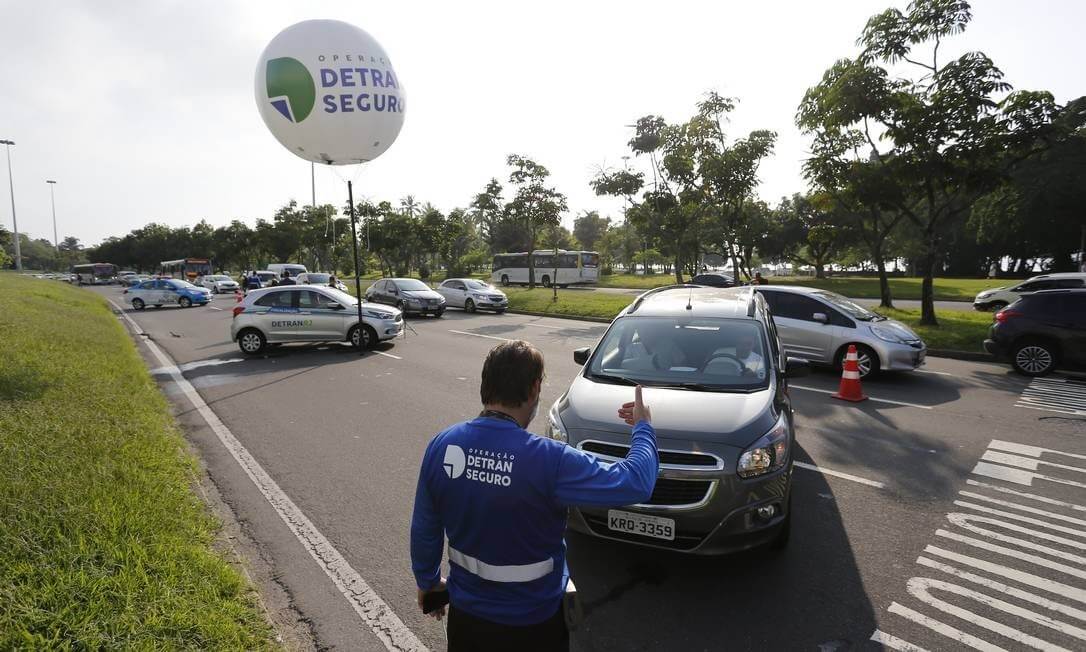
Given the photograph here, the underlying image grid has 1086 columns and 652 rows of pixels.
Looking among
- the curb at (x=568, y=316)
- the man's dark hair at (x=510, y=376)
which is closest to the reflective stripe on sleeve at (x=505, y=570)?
the man's dark hair at (x=510, y=376)

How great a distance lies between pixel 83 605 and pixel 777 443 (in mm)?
4189

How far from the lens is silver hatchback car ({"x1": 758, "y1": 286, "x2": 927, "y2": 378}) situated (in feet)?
30.6

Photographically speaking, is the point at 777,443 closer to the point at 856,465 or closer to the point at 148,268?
the point at 856,465

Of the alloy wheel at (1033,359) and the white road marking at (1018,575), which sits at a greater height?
the alloy wheel at (1033,359)

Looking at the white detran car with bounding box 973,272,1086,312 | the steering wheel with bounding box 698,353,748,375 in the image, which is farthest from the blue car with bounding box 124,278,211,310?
the white detran car with bounding box 973,272,1086,312

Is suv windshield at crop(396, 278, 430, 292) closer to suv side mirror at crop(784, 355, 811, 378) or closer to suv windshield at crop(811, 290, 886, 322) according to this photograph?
suv windshield at crop(811, 290, 886, 322)

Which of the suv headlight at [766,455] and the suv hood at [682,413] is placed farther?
the suv hood at [682,413]

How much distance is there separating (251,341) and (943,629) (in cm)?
1383

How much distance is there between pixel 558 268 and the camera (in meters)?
44.0

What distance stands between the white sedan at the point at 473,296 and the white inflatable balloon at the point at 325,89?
12836 mm

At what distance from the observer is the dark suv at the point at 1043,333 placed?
943cm

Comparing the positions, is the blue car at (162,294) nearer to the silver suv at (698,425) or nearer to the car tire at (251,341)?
the car tire at (251,341)

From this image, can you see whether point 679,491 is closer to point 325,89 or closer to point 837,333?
point 837,333

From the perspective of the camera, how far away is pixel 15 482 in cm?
395
